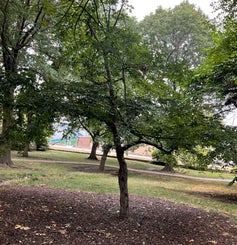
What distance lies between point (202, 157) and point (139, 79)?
221 centimetres

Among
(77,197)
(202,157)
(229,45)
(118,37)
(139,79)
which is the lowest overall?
(77,197)

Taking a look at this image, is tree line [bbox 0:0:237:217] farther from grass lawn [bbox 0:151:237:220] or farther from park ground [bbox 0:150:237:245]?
grass lawn [bbox 0:151:237:220]

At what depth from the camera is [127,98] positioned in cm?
489

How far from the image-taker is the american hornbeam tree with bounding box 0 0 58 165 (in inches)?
183

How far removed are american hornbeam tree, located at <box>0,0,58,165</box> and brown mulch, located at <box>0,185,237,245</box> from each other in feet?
4.71

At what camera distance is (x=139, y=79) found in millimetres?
4875

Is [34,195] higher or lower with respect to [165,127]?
lower

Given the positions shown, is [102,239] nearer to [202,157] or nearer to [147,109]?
[147,109]

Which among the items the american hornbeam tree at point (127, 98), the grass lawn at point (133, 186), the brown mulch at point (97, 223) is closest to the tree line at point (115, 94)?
the american hornbeam tree at point (127, 98)

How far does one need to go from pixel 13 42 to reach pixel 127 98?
8.18 metres

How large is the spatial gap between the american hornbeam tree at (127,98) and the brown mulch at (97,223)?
0.66 m

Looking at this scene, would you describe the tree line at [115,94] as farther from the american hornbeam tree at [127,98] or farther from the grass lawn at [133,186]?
the grass lawn at [133,186]

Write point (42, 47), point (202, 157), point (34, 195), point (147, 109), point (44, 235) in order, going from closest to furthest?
point (44, 235), point (147, 109), point (202, 157), point (34, 195), point (42, 47)

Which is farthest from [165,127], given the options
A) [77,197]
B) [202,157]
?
[77,197]
